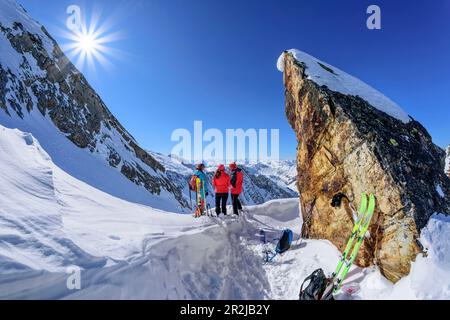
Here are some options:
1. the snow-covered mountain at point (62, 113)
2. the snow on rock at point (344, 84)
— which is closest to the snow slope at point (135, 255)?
the snow on rock at point (344, 84)

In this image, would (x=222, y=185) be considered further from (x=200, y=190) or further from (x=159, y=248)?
(x=159, y=248)

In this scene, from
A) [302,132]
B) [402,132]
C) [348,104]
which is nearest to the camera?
[402,132]

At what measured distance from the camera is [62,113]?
136ft

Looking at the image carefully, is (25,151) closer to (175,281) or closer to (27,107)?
(175,281)

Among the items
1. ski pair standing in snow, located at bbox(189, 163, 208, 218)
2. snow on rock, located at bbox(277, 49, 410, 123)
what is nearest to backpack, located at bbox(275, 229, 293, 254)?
ski pair standing in snow, located at bbox(189, 163, 208, 218)

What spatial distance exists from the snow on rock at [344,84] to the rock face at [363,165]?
0.19ft

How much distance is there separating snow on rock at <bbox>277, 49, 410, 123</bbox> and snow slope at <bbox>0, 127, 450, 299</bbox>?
5022 mm

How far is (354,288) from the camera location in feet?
20.1

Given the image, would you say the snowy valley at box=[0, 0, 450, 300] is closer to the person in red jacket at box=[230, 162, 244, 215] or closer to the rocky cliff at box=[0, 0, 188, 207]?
the person in red jacket at box=[230, 162, 244, 215]

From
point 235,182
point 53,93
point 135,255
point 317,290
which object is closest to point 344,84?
point 235,182
